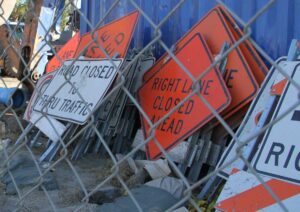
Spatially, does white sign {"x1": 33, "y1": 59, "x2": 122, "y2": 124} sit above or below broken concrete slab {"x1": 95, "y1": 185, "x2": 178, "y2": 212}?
above

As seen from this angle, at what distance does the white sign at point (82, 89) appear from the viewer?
3416 millimetres

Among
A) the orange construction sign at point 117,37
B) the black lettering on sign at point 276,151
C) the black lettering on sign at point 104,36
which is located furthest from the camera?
the black lettering on sign at point 104,36

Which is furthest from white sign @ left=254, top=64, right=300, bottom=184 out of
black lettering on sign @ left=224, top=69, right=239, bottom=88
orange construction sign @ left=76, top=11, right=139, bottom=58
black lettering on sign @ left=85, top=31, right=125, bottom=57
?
black lettering on sign @ left=85, top=31, right=125, bottom=57

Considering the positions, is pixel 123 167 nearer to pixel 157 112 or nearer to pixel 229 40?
pixel 157 112

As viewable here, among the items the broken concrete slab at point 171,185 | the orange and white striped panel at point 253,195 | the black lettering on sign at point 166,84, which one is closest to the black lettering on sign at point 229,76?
the black lettering on sign at point 166,84

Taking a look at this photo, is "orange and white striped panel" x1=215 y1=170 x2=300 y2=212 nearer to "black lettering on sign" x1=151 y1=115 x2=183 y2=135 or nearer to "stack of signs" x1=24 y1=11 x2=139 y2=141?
"black lettering on sign" x1=151 y1=115 x2=183 y2=135

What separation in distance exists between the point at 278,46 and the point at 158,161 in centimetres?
120

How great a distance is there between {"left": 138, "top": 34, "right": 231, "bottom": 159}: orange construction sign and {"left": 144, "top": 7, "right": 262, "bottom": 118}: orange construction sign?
0.12 m

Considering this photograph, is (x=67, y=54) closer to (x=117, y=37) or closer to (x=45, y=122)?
(x=45, y=122)

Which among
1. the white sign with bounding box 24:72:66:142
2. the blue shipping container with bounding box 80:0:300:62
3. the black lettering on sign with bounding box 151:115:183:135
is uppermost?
the blue shipping container with bounding box 80:0:300:62

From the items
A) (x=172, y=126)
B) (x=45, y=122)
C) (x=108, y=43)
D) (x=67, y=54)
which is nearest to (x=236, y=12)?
(x=172, y=126)

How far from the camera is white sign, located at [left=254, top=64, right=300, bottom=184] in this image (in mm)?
1868

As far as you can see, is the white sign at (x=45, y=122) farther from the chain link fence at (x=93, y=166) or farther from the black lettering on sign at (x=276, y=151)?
the black lettering on sign at (x=276, y=151)

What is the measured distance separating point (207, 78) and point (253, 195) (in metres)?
1.23
